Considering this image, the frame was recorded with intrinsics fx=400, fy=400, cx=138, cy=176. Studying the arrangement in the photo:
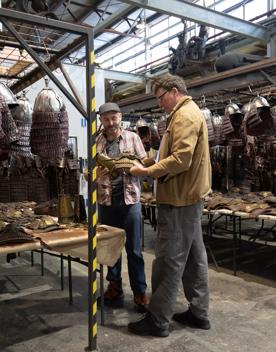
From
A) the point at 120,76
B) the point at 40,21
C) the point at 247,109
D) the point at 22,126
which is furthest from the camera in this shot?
the point at 120,76

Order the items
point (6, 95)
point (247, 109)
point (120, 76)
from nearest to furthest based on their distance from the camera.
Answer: point (6, 95), point (247, 109), point (120, 76)

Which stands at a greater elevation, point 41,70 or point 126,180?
point 41,70

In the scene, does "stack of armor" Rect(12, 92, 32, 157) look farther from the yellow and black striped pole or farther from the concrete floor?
the concrete floor

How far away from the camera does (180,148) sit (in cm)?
258

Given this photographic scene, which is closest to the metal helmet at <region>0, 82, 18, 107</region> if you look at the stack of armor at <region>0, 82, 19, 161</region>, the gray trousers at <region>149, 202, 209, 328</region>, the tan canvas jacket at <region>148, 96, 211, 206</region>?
the stack of armor at <region>0, 82, 19, 161</region>

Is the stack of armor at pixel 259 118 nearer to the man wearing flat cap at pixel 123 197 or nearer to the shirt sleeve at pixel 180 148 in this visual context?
the man wearing flat cap at pixel 123 197

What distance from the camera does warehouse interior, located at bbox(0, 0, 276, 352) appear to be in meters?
2.64

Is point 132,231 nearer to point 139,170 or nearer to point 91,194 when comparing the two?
point 139,170

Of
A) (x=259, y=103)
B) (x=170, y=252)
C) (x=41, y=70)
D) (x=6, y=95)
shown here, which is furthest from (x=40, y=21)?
(x=259, y=103)

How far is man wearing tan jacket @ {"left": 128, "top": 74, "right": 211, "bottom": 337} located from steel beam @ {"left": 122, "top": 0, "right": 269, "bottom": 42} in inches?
104

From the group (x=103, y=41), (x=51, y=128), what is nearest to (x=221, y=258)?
(x=51, y=128)

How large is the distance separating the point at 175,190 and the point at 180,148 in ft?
0.97

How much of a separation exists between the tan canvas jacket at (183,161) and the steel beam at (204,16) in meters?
2.80

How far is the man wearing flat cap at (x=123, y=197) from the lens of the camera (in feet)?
10.6
